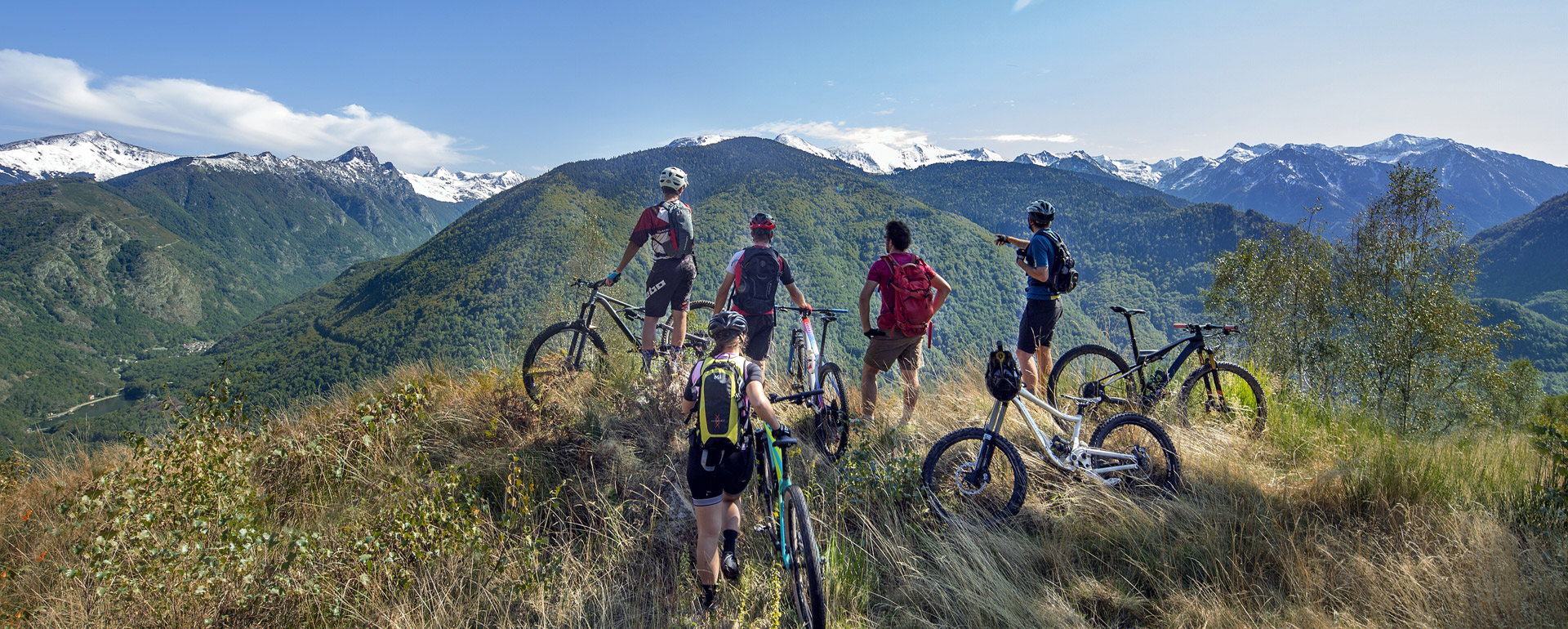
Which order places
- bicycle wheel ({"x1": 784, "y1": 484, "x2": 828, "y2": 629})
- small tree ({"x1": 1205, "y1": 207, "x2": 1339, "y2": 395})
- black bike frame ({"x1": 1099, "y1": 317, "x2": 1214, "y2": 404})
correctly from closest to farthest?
bicycle wheel ({"x1": 784, "y1": 484, "x2": 828, "y2": 629}) → black bike frame ({"x1": 1099, "y1": 317, "x2": 1214, "y2": 404}) → small tree ({"x1": 1205, "y1": 207, "x2": 1339, "y2": 395})

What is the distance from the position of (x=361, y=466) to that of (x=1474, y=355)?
3498 centimetres

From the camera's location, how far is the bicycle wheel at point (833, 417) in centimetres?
497

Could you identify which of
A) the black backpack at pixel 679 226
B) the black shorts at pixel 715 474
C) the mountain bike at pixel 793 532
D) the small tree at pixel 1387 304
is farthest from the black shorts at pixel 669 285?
the small tree at pixel 1387 304

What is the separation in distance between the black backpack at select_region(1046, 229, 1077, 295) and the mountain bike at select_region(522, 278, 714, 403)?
358 cm

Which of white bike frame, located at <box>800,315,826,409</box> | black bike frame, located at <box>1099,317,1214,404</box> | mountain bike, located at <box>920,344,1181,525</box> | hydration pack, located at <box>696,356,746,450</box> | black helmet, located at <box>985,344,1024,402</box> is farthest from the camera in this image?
white bike frame, located at <box>800,315,826,409</box>

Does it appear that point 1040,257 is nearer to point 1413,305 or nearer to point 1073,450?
point 1073,450

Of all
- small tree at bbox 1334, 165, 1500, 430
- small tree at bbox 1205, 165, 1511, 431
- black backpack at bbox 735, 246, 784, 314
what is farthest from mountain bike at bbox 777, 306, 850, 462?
small tree at bbox 1334, 165, 1500, 430

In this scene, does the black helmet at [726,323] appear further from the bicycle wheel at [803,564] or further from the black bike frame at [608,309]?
the black bike frame at [608,309]

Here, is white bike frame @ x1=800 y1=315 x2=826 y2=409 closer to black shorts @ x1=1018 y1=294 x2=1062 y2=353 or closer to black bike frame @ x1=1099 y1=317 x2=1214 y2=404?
black shorts @ x1=1018 y1=294 x2=1062 y2=353

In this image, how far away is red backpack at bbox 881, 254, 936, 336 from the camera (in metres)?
5.08

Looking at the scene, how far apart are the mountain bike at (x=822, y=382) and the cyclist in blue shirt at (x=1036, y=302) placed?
179 cm

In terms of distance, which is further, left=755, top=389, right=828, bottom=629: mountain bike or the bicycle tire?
the bicycle tire

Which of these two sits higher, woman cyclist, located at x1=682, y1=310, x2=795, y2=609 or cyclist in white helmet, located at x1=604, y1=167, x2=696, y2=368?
cyclist in white helmet, located at x1=604, y1=167, x2=696, y2=368

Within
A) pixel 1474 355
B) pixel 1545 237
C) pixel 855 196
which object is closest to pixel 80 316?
pixel 855 196
